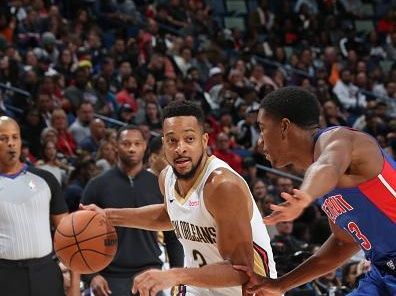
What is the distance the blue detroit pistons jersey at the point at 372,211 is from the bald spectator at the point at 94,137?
6.27 meters

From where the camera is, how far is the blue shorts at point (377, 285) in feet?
12.7

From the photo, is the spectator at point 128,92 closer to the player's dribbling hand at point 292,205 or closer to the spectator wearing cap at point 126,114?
the spectator wearing cap at point 126,114

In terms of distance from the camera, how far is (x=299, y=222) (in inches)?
392

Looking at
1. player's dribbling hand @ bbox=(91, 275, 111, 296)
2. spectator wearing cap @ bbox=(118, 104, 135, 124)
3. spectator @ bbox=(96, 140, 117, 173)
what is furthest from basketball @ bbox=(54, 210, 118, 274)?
spectator wearing cap @ bbox=(118, 104, 135, 124)

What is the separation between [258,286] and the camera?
13.2 feet

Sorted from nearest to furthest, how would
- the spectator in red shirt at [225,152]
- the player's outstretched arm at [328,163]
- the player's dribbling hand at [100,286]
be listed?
the player's outstretched arm at [328,163], the player's dribbling hand at [100,286], the spectator in red shirt at [225,152]

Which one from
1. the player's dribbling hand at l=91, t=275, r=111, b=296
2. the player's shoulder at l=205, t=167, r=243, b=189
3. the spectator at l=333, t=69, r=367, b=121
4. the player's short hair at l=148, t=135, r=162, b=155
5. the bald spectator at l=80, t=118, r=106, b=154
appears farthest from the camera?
the spectator at l=333, t=69, r=367, b=121

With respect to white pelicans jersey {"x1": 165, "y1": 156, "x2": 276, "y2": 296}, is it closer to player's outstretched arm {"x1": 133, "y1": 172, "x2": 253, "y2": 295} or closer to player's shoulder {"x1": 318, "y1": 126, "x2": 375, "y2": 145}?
player's outstretched arm {"x1": 133, "y1": 172, "x2": 253, "y2": 295}

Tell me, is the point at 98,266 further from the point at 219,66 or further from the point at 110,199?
the point at 219,66

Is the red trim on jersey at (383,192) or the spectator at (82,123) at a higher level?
the red trim on jersey at (383,192)

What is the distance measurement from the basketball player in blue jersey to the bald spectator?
6.11m

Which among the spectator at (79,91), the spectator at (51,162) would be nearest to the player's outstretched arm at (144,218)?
the spectator at (51,162)

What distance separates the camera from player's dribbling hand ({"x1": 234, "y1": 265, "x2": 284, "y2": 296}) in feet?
12.8

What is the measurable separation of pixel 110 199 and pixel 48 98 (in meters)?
4.27
